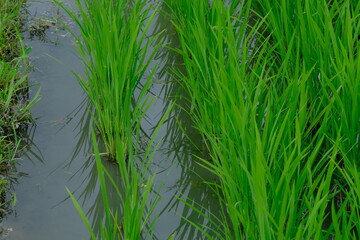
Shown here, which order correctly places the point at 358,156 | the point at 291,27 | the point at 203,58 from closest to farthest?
the point at 358,156
the point at 203,58
the point at 291,27

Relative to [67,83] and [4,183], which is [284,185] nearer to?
[4,183]

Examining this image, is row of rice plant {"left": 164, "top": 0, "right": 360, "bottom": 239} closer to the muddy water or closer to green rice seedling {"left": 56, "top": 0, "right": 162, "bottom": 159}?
the muddy water

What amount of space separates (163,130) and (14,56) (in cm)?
88

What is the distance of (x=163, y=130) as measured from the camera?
2.46 meters

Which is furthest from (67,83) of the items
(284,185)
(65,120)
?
(284,185)

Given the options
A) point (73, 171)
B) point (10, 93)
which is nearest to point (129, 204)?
point (73, 171)

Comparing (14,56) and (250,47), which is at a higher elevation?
(250,47)

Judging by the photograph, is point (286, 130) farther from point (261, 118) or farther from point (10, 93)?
point (10, 93)

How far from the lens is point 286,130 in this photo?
6.20 ft

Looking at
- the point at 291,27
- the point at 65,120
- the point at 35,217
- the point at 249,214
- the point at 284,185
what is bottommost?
the point at 35,217

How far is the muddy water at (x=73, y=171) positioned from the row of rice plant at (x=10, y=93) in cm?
6

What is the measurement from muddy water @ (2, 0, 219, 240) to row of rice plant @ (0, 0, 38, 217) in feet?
0.19

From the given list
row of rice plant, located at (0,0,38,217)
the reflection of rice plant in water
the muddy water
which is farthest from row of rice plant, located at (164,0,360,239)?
row of rice plant, located at (0,0,38,217)

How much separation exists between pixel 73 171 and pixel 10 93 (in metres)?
0.44
